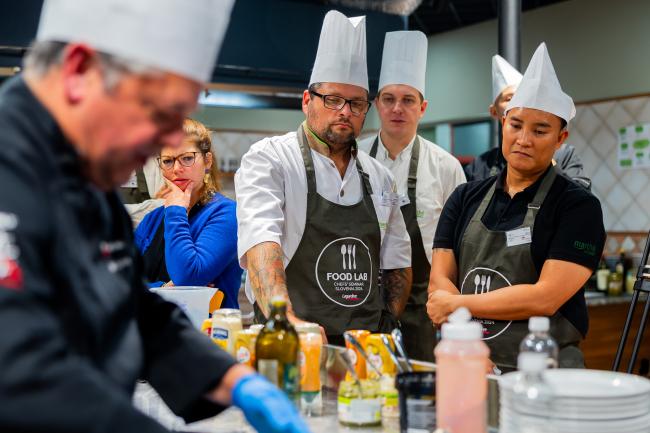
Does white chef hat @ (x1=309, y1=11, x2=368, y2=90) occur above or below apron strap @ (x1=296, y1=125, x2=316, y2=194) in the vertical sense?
above

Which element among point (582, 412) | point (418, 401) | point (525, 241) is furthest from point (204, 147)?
point (582, 412)

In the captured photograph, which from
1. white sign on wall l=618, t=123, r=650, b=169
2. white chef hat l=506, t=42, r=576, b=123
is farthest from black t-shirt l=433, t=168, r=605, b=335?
white sign on wall l=618, t=123, r=650, b=169

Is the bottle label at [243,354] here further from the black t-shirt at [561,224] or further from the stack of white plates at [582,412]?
the black t-shirt at [561,224]

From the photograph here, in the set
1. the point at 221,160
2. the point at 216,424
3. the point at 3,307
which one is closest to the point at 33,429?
the point at 3,307

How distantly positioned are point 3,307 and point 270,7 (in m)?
5.01

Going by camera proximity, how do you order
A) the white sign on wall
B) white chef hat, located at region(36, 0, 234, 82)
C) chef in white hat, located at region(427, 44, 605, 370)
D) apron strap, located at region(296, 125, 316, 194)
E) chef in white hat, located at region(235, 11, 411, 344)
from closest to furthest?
white chef hat, located at region(36, 0, 234, 82)
chef in white hat, located at region(427, 44, 605, 370)
chef in white hat, located at region(235, 11, 411, 344)
apron strap, located at region(296, 125, 316, 194)
the white sign on wall

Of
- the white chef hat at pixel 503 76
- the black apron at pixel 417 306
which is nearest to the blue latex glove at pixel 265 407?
the black apron at pixel 417 306

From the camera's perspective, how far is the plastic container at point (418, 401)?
4.51ft

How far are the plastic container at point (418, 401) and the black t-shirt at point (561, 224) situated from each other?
922mm

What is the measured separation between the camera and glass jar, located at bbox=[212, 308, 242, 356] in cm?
179

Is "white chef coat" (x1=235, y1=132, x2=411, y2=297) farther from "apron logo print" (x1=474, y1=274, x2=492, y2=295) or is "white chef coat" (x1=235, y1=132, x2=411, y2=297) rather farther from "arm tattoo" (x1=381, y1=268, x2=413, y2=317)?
"apron logo print" (x1=474, y1=274, x2=492, y2=295)

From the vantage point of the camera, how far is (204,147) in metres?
2.77

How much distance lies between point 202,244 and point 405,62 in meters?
1.24

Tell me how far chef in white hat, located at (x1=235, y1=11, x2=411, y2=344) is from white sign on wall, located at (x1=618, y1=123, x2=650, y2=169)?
3.68 meters
